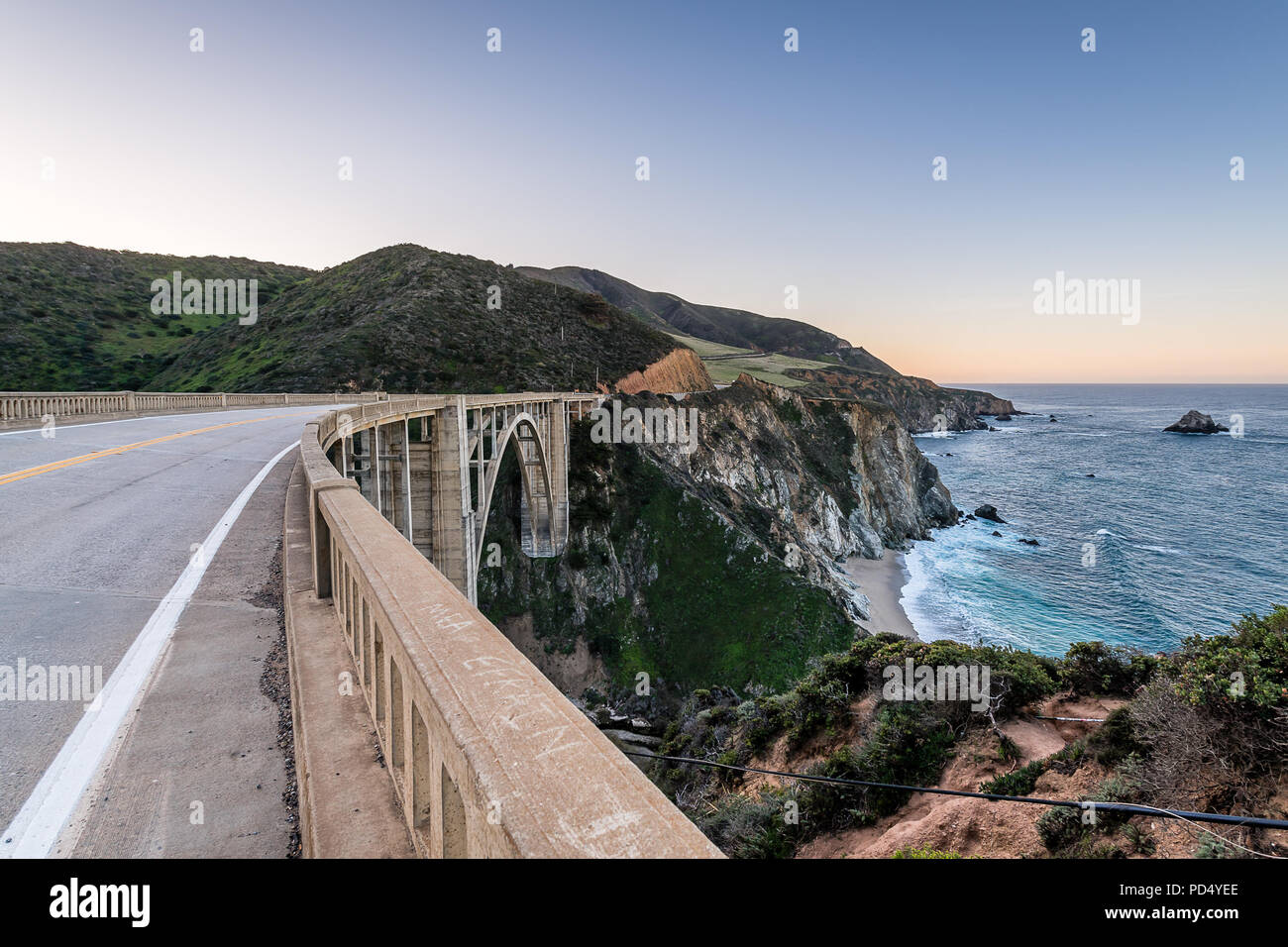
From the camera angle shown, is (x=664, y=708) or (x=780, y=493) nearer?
(x=664, y=708)

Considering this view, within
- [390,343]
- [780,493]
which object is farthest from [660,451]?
[390,343]

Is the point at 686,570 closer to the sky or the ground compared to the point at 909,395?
closer to the ground

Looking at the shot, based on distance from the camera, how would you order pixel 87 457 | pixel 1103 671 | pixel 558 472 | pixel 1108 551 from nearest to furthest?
pixel 1103 671 → pixel 87 457 → pixel 558 472 → pixel 1108 551

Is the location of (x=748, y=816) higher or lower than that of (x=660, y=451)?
lower

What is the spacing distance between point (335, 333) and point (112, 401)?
36.4 m

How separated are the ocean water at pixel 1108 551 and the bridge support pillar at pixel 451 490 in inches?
1095

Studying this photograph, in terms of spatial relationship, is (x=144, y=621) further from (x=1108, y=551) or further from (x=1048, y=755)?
(x=1108, y=551)

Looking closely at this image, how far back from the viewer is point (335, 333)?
54125 mm

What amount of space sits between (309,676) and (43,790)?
1.11 meters

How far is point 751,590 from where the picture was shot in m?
37.1

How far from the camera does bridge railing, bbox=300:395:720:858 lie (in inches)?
49.9

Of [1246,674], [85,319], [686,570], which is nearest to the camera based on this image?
[1246,674]

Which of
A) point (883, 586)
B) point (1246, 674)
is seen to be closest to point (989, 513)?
point (883, 586)
